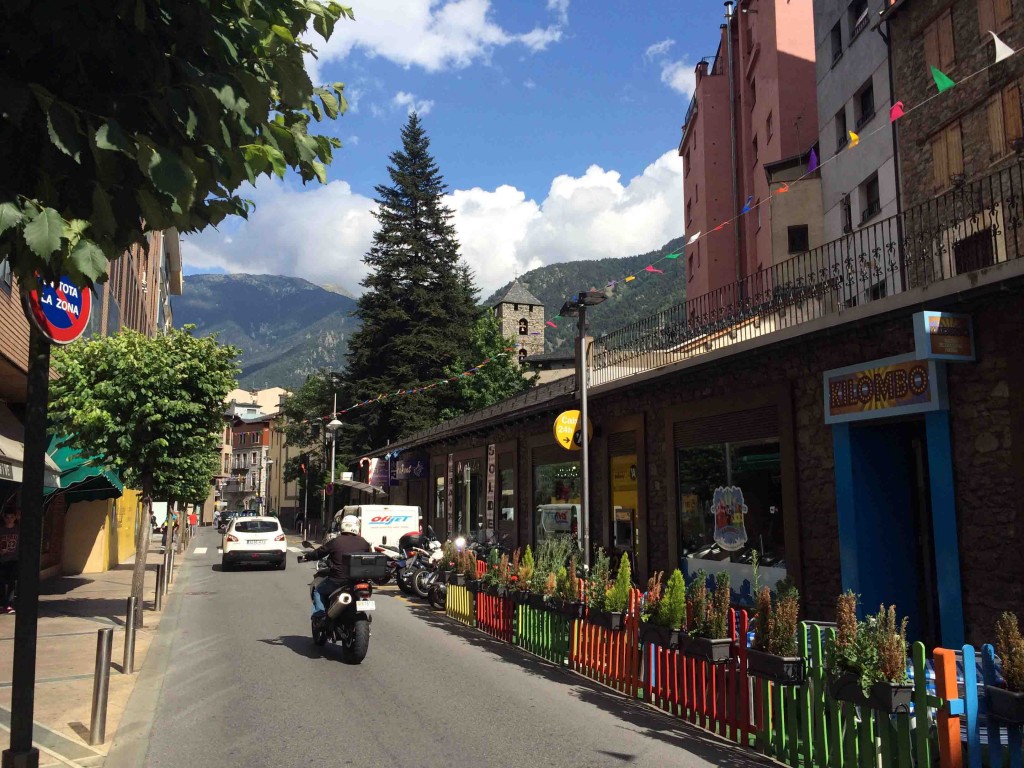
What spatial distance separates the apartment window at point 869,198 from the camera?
65.7 feet

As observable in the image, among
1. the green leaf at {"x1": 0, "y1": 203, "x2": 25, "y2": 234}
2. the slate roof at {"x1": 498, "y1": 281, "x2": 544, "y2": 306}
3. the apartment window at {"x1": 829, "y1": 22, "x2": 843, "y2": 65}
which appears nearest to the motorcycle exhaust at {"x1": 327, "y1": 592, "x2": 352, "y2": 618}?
the green leaf at {"x1": 0, "y1": 203, "x2": 25, "y2": 234}

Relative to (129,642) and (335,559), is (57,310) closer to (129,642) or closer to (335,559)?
Answer: (129,642)

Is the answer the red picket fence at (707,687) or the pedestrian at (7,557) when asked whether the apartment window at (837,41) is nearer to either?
the red picket fence at (707,687)

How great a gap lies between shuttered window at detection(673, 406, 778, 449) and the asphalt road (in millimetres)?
4911

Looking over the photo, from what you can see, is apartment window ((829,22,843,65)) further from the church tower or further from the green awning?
the church tower

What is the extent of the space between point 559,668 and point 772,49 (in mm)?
24003

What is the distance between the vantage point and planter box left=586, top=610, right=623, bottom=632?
8.54 meters

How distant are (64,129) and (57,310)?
12.4 feet

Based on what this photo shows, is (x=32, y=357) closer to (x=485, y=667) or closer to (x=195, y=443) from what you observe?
(x=485, y=667)

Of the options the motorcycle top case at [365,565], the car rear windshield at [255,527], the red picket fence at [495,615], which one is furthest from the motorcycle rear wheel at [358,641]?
the car rear windshield at [255,527]

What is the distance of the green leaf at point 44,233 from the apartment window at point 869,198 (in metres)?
20.0

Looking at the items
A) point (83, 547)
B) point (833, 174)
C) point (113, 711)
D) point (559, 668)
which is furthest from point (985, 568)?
point (83, 547)

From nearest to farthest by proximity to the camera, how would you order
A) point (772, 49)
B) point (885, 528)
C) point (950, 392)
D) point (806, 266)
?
1. point (950, 392)
2. point (885, 528)
3. point (806, 266)
4. point (772, 49)

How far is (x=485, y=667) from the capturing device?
31.4ft
